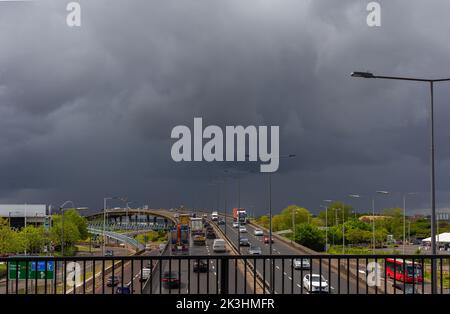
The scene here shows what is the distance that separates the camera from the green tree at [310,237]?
2932 inches

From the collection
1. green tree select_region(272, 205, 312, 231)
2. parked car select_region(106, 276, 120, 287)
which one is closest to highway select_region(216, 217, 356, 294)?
parked car select_region(106, 276, 120, 287)

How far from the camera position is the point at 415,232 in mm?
106938

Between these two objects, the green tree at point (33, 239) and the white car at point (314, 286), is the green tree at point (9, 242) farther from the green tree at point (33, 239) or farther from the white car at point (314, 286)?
the white car at point (314, 286)

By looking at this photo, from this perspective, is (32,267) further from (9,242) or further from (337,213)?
(337,213)

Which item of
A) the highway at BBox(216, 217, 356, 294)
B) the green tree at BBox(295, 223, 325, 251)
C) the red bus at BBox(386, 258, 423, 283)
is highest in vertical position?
the red bus at BBox(386, 258, 423, 283)

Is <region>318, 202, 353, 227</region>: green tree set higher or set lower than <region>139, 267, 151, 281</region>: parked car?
lower

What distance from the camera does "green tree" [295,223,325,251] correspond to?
74.5m

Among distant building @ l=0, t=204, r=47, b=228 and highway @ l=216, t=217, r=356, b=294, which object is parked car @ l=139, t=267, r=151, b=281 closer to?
highway @ l=216, t=217, r=356, b=294

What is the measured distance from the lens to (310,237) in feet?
244

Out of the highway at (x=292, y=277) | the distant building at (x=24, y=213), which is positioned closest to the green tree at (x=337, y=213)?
the highway at (x=292, y=277)
